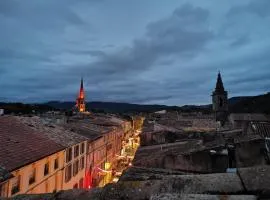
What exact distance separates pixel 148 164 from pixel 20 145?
39.0 feet

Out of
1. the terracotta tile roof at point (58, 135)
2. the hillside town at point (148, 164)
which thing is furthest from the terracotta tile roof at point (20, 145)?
the terracotta tile roof at point (58, 135)

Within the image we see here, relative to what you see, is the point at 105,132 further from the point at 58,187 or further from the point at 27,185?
the point at 27,185

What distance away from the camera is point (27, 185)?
65.2 feet

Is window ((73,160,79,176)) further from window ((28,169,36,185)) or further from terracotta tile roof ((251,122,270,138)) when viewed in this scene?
terracotta tile roof ((251,122,270,138))

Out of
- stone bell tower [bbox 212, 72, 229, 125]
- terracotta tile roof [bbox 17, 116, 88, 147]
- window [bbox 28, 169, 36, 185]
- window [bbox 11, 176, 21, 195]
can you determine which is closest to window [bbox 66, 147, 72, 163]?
terracotta tile roof [bbox 17, 116, 88, 147]

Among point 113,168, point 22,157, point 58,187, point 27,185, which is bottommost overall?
point 113,168

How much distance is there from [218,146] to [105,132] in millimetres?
35987

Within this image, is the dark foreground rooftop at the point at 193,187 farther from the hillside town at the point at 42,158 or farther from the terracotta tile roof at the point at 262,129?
the terracotta tile roof at the point at 262,129

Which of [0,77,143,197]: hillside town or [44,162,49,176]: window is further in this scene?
[44,162,49,176]: window

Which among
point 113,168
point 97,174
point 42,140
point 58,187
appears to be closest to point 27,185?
point 42,140

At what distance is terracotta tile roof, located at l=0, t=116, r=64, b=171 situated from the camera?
17469 millimetres

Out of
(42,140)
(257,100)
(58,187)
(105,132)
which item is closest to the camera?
(42,140)

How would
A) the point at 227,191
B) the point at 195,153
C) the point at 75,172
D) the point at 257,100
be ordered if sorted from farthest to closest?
the point at 257,100
the point at 75,172
the point at 195,153
the point at 227,191

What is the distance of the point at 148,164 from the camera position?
12250mm
